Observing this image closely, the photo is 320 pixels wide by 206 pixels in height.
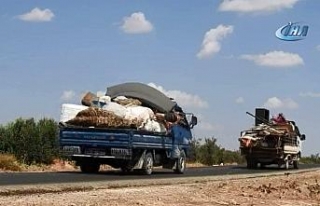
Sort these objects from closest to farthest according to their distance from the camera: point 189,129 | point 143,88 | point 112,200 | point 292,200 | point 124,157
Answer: point 112,200, point 292,200, point 124,157, point 143,88, point 189,129

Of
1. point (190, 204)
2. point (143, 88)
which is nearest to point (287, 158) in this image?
point (143, 88)

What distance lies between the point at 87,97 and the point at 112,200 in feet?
45.2

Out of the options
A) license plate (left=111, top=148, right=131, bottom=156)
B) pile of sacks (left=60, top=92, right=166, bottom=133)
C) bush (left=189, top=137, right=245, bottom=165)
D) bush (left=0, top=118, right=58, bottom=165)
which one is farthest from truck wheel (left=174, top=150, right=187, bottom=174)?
bush (left=189, top=137, right=245, bottom=165)

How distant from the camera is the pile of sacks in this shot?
28.4 metres

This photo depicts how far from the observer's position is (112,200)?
53.0 feet

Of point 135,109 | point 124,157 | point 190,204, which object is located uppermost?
point 135,109

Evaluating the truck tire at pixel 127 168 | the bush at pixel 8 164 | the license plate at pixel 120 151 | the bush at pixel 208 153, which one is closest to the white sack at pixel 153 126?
the license plate at pixel 120 151

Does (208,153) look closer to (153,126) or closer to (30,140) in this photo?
(30,140)

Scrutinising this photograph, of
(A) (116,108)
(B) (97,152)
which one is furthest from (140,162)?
(A) (116,108)

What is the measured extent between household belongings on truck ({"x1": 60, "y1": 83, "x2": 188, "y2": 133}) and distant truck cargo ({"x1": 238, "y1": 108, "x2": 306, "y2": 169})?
15.6 metres

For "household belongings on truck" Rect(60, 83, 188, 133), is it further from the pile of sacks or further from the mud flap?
the mud flap

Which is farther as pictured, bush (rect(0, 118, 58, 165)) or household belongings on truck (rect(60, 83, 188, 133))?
bush (rect(0, 118, 58, 165))

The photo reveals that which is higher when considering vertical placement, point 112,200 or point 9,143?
point 9,143

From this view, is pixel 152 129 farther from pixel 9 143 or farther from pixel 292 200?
pixel 9 143
